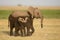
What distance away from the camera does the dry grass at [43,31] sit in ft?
4.51

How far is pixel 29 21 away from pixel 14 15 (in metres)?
0.11

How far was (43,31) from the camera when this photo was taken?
150 centimetres

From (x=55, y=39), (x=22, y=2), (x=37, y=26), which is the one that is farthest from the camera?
(x=22, y=2)

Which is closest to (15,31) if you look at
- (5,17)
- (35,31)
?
(35,31)

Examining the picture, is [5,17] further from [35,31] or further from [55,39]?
[55,39]

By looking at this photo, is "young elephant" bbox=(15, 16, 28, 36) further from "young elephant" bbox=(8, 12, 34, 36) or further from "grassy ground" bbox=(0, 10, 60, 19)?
"grassy ground" bbox=(0, 10, 60, 19)

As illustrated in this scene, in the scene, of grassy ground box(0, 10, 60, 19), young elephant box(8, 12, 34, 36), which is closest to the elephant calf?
young elephant box(8, 12, 34, 36)

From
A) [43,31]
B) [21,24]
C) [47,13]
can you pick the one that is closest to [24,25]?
[21,24]

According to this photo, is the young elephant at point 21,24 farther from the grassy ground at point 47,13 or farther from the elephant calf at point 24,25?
the grassy ground at point 47,13

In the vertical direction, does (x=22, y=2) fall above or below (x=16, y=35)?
above

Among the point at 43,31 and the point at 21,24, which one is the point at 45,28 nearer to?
the point at 43,31

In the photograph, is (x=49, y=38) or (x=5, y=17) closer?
(x=49, y=38)

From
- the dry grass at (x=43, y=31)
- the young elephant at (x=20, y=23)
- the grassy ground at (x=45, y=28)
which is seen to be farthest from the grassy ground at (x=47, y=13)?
the young elephant at (x=20, y=23)

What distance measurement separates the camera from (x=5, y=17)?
1.80 meters
